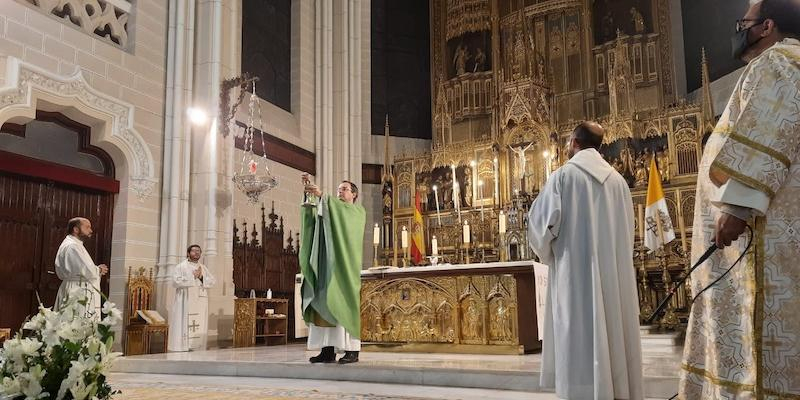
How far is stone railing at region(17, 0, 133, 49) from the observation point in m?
8.85

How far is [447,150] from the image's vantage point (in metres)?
13.3

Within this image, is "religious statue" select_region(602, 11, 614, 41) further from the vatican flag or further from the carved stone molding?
the carved stone molding

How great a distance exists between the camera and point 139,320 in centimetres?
912

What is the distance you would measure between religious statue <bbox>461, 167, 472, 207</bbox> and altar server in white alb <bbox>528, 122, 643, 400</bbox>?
8.84m

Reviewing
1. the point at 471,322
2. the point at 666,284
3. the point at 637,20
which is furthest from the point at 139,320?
the point at 637,20

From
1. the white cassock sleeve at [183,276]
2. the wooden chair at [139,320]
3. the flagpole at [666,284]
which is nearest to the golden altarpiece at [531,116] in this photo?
the flagpole at [666,284]

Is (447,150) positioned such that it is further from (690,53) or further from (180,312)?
(180,312)

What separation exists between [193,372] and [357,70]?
889 cm

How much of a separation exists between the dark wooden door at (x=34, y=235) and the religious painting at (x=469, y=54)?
833 centimetres

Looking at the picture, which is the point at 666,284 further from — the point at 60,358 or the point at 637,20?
the point at 60,358

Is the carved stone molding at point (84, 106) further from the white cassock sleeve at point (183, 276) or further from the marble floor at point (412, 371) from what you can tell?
the marble floor at point (412, 371)

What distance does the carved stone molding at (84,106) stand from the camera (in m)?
8.02

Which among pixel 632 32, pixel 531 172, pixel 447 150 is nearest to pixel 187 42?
pixel 447 150

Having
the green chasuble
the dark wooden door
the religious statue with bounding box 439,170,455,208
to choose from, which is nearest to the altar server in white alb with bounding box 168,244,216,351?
the dark wooden door
